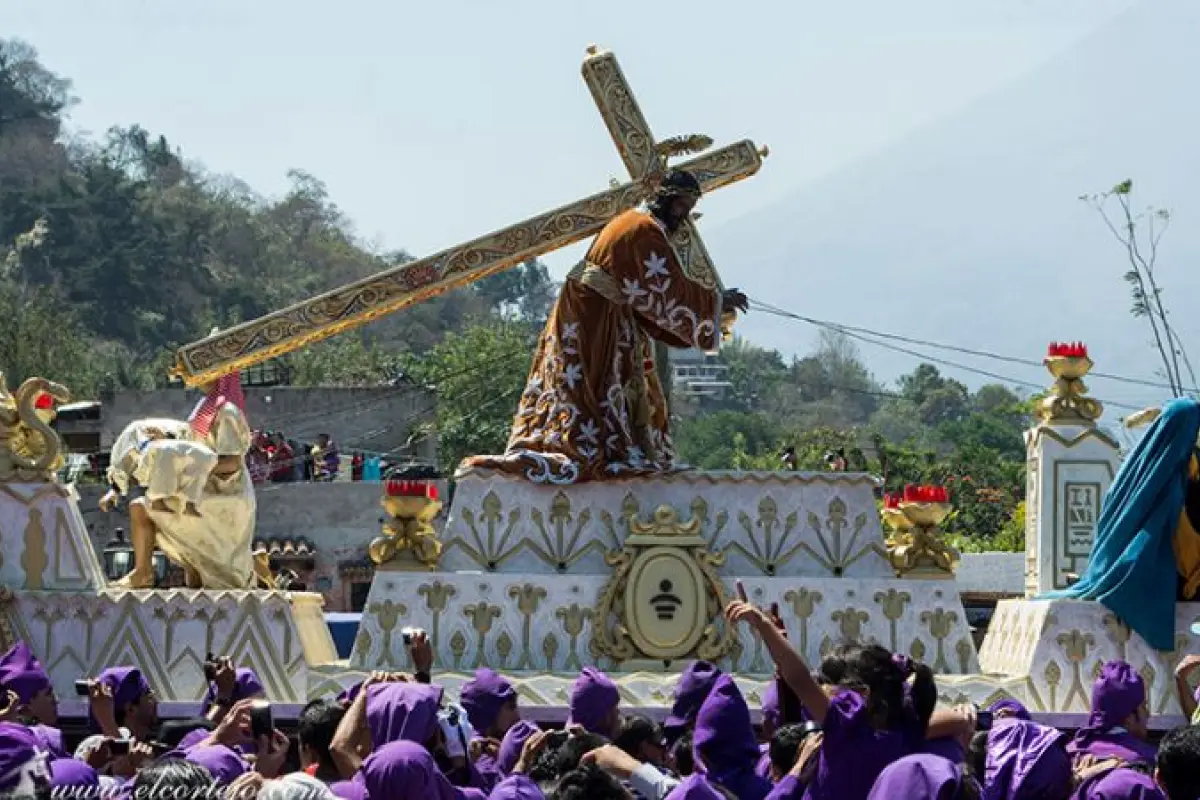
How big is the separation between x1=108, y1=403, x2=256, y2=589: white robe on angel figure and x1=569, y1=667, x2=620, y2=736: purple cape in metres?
5.83

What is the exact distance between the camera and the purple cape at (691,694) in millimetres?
12547

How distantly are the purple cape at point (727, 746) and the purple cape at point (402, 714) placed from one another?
114 cm

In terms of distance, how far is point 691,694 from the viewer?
12.6 metres

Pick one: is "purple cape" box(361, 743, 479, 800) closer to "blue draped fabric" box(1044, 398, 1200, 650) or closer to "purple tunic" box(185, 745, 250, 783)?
"purple tunic" box(185, 745, 250, 783)

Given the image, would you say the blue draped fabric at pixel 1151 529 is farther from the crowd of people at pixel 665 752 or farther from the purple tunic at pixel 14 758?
the purple tunic at pixel 14 758

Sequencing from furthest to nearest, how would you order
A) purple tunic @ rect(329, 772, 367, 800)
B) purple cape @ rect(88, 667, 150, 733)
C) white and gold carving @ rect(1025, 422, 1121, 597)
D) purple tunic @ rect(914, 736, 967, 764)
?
1. white and gold carving @ rect(1025, 422, 1121, 597)
2. purple cape @ rect(88, 667, 150, 733)
3. purple tunic @ rect(914, 736, 967, 764)
4. purple tunic @ rect(329, 772, 367, 800)

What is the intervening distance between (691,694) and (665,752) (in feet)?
1.01

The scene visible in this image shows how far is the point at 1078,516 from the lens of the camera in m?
18.4

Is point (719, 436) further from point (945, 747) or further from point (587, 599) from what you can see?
point (945, 747)

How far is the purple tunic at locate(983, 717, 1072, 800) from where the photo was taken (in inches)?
415

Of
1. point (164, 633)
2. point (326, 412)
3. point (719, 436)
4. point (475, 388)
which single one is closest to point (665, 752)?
point (164, 633)

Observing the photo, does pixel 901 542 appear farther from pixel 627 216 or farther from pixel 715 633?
pixel 627 216

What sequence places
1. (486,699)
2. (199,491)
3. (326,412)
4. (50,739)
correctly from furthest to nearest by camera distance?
1. (326,412)
2. (199,491)
3. (486,699)
4. (50,739)

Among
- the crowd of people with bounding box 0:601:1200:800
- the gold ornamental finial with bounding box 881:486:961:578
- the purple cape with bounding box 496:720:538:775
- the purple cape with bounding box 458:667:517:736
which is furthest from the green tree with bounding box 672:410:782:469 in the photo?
the crowd of people with bounding box 0:601:1200:800
